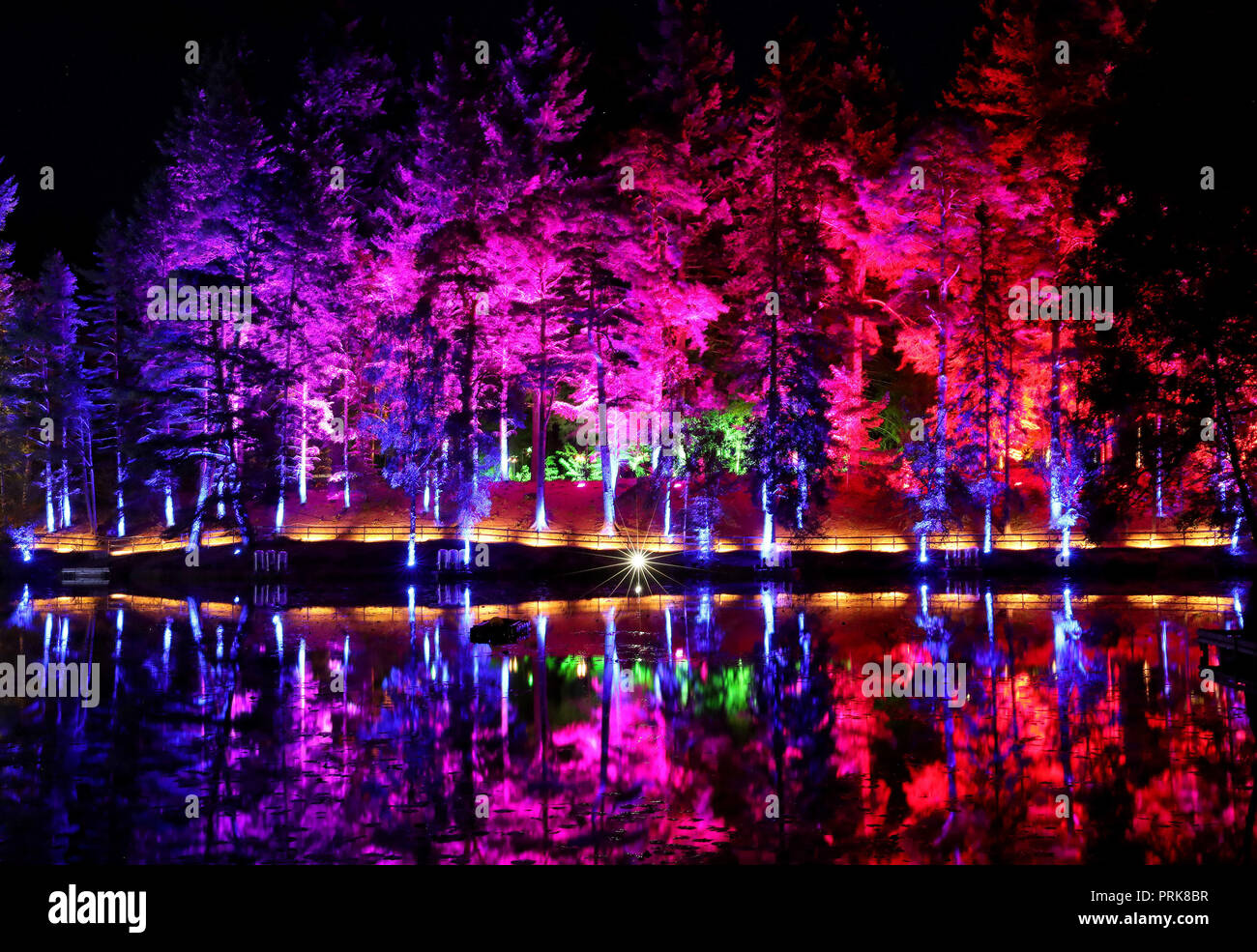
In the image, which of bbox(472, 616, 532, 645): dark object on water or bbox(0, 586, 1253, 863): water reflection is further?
bbox(472, 616, 532, 645): dark object on water

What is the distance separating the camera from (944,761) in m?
15.1

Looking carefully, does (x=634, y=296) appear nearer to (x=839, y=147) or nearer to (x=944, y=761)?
(x=839, y=147)

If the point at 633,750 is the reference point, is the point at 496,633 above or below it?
above

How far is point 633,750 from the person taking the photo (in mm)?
16141

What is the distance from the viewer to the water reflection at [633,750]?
11961 millimetres

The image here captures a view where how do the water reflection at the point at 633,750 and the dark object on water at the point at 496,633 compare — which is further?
the dark object on water at the point at 496,633

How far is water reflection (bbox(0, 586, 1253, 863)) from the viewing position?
12.0 m

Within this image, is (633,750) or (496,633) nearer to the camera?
(633,750)

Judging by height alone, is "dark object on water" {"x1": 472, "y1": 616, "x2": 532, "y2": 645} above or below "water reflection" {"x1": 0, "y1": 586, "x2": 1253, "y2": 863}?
above

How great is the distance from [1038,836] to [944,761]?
10.8ft

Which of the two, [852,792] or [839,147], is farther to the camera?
[839,147]
